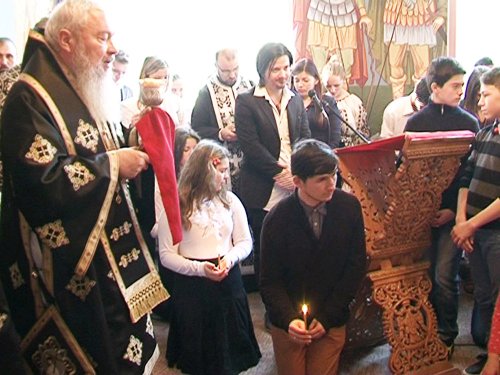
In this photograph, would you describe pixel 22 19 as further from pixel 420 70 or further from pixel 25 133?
pixel 420 70

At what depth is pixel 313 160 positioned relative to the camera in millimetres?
2494

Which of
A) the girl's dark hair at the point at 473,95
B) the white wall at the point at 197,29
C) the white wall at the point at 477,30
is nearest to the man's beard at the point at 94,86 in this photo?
the girl's dark hair at the point at 473,95

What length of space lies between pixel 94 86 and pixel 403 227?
1532 mm

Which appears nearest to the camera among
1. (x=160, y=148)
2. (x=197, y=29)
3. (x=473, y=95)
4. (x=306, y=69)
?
(x=160, y=148)

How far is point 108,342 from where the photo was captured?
1.80m

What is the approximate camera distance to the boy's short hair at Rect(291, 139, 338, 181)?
98.0 inches

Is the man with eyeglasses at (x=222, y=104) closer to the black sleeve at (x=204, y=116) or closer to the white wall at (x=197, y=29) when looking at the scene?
the black sleeve at (x=204, y=116)

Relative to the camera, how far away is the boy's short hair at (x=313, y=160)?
249cm

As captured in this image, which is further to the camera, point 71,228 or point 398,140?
point 398,140

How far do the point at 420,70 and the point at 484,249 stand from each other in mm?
2952

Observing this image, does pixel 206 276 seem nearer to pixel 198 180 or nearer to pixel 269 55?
Result: pixel 198 180

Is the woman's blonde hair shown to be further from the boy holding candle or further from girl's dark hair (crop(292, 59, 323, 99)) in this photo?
girl's dark hair (crop(292, 59, 323, 99))

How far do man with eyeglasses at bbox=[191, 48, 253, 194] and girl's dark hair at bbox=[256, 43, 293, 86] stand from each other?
53 centimetres

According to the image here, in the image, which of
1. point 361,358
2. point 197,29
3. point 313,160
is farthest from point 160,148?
point 197,29
